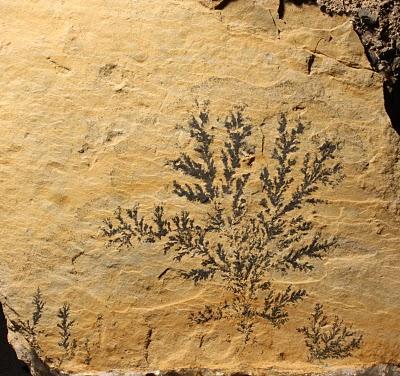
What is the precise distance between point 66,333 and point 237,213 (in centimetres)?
61

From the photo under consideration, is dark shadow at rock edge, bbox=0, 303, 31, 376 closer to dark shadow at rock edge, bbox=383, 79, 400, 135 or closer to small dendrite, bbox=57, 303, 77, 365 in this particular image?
small dendrite, bbox=57, 303, 77, 365

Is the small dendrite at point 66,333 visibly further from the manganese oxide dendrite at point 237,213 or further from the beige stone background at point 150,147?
the manganese oxide dendrite at point 237,213

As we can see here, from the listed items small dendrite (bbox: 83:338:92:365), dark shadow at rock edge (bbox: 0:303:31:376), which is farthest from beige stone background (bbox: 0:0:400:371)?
dark shadow at rock edge (bbox: 0:303:31:376)

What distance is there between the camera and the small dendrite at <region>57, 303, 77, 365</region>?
2748 mm

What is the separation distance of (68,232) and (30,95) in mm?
415

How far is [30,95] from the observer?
275 centimetres

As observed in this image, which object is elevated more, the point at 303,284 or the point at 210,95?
the point at 210,95

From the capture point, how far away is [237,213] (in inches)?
108

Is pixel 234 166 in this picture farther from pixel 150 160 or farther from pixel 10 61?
pixel 10 61

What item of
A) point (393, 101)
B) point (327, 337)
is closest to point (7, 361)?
point (327, 337)

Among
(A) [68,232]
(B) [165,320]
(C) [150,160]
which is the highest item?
(C) [150,160]

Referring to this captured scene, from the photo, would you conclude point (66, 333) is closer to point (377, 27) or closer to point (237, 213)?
point (237, 213)

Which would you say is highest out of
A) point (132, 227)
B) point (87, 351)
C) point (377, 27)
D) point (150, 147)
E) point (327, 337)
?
point (377, 27)

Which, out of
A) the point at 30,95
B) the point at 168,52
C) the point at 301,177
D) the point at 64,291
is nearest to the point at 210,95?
the point at 168,52
